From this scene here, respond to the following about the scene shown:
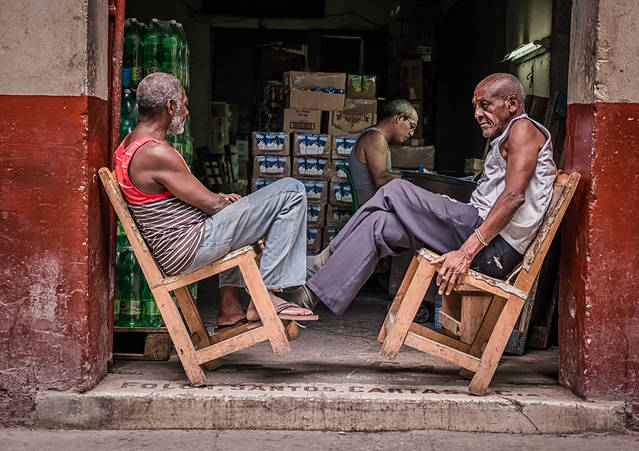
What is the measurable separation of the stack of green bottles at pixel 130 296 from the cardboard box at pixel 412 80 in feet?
23.4

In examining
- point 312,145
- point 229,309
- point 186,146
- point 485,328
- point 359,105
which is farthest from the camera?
point 359,105

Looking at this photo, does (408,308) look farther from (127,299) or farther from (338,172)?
(338,172)

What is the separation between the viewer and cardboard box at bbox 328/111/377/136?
864 cm

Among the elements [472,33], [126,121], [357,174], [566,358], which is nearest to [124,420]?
[126,121]

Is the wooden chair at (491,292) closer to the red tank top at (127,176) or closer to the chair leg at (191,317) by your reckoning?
the chair leg at (191,317)

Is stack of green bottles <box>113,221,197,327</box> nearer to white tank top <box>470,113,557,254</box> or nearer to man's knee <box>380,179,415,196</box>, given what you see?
man's knee <box>380,179,415,196</box>

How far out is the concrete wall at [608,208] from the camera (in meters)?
3.96

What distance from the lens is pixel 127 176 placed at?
4047 millimetres

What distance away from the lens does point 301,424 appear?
3963 mm

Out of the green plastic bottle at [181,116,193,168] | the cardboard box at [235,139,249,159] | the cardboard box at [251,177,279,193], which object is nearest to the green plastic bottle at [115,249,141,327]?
the green plastic bottle at [181,116,193,168]

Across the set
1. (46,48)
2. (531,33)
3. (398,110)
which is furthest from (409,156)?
(46,48)

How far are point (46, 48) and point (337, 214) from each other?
16.4 feet

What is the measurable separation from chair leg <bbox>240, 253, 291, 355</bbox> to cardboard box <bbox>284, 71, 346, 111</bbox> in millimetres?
4848

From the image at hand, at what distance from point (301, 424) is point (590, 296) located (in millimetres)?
1569
